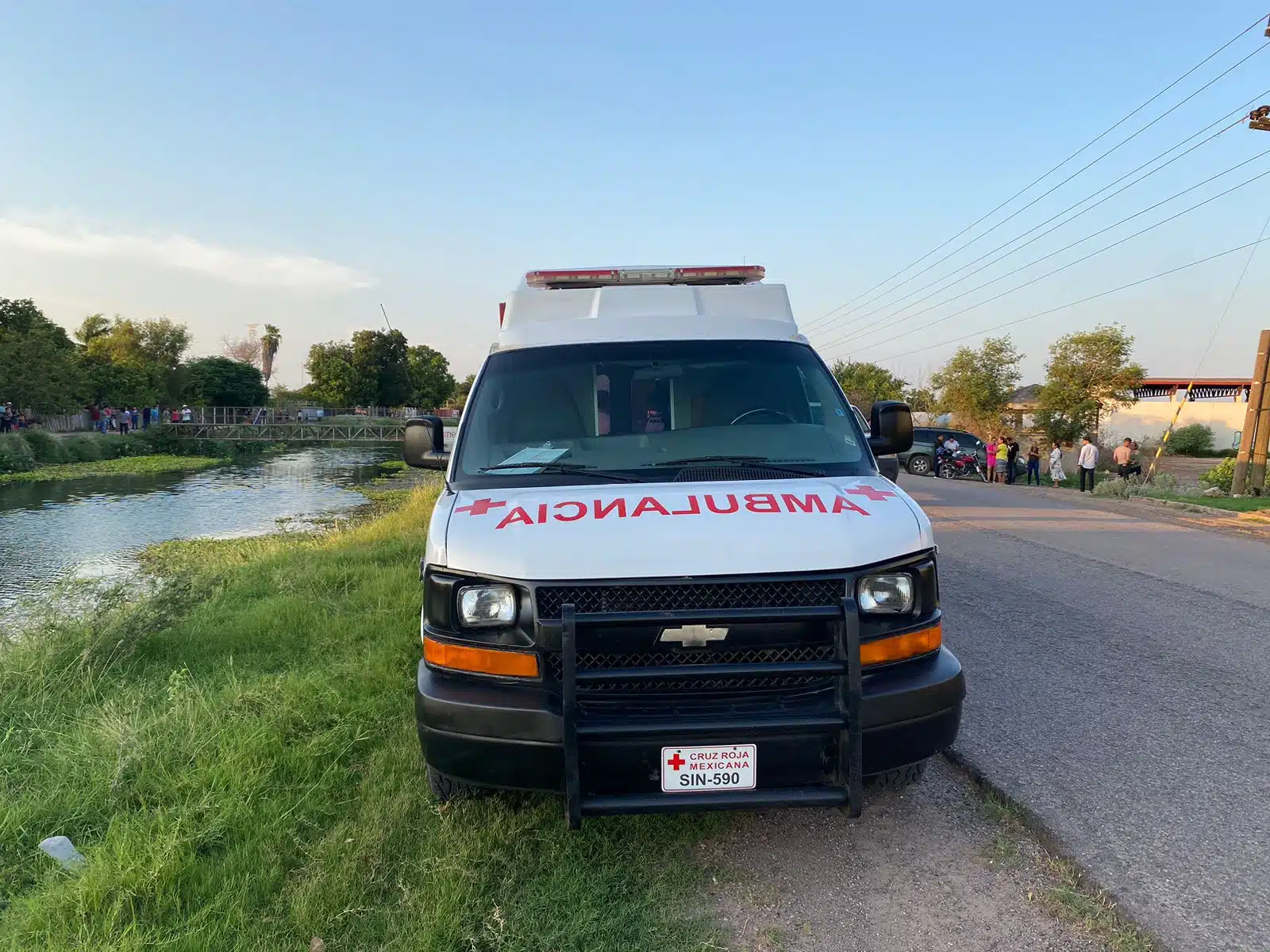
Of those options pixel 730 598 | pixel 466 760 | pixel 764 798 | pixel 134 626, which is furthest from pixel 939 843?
pixel 134 626

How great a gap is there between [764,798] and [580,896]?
2.57ft

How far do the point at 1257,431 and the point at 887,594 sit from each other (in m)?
19.5

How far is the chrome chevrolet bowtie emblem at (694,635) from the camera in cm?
296

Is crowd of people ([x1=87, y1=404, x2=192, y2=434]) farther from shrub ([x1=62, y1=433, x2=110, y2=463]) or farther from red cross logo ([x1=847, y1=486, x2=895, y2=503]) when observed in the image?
red cross logo ([x1=847, y1=486, x2=895, y2=503])

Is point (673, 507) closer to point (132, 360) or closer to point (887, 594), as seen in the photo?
point (887, 594)

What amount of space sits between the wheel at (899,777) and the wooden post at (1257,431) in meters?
18.3

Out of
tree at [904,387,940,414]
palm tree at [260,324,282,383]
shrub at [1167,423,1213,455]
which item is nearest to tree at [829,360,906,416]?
tree at [904,387,940,414]

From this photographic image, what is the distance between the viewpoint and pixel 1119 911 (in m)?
2.79

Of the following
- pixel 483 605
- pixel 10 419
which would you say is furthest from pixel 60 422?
pixel 483 605

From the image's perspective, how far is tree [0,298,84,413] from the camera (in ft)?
119

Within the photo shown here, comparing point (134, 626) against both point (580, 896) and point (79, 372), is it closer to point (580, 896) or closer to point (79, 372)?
point (580, 896)

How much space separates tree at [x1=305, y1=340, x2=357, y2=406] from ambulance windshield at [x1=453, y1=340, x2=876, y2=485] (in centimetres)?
8303

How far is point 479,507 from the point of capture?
3.32 meters

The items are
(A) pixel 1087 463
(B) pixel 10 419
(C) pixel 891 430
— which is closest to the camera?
(C) pixel 891 430
